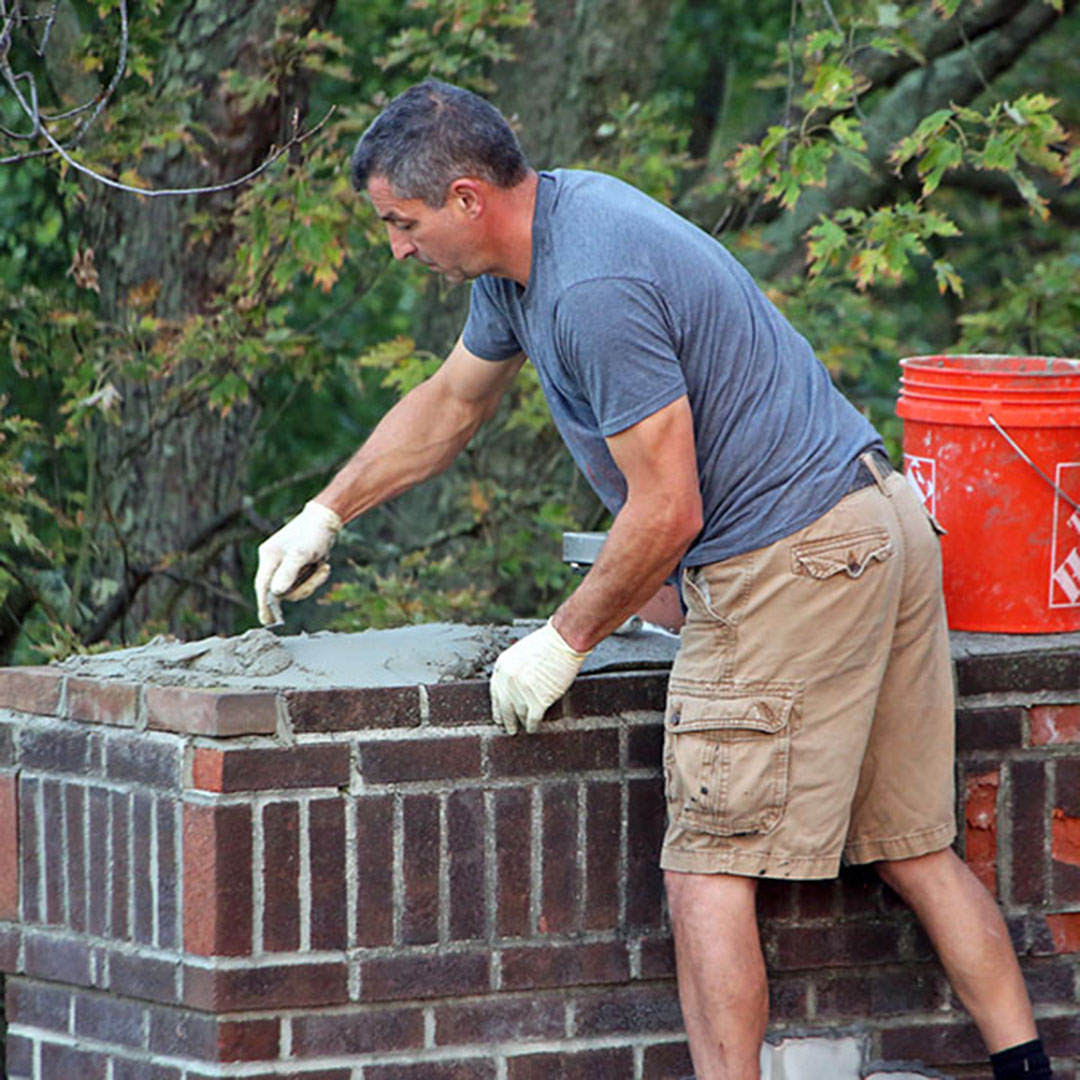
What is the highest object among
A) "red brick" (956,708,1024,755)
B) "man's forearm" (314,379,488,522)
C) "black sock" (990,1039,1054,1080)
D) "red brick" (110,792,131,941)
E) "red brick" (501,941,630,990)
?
"man's forearm" (314,379,488,522)

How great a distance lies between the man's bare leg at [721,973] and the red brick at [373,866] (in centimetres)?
52

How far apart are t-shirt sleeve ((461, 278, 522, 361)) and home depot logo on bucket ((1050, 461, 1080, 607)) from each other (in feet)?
3.69

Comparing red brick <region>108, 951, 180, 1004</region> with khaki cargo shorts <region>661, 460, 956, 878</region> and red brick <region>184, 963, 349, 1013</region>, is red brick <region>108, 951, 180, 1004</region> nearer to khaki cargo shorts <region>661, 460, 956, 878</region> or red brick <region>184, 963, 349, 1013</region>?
red brick <region>184, 963, 349, 1013</region>

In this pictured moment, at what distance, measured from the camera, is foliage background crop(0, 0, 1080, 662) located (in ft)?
15.8

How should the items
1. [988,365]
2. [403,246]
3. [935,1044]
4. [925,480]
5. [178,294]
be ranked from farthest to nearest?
1. [178,294]
2. [988,365]
3. [925,480]
4. [935,1044]
5. [403,246]

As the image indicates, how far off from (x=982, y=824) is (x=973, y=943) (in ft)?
1.00

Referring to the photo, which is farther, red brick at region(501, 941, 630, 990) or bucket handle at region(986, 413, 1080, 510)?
bucket handle at region(986, 413, 1080, 510)

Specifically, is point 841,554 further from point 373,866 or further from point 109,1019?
point 109,1019

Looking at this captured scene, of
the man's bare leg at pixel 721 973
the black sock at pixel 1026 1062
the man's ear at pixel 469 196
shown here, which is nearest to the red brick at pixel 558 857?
the man's bare leg at pixel 721 973

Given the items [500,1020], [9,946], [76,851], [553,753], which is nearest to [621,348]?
[553,753]

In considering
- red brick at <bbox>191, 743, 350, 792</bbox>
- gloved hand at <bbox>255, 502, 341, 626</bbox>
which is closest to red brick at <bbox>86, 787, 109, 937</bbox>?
red brick at <bbox>191, 743, 350, 792</bbox>

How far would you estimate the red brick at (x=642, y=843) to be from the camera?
3.09 meters

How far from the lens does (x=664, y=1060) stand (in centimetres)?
316

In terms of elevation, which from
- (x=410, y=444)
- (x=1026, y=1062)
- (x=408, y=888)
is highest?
(x=410, y=444)
